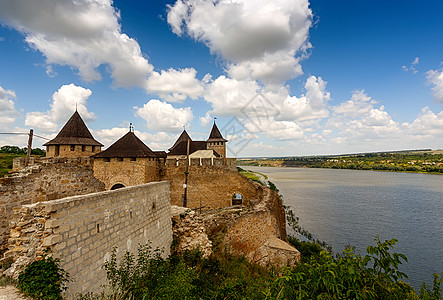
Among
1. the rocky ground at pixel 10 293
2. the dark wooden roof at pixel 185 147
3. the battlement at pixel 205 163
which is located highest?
the dark wooden roof at pixel 185 147

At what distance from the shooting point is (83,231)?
367cm

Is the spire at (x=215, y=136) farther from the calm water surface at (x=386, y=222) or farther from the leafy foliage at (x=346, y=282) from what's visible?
the leafy foliage at (x=346, y=282)

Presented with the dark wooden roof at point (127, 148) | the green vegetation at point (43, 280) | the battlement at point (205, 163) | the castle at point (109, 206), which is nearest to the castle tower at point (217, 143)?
the castle at point (109, 206)

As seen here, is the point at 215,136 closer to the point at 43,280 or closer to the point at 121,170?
the point at 121,170

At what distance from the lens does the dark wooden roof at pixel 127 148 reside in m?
11.9

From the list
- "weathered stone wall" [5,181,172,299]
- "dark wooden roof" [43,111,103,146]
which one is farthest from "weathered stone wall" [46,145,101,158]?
"weathered stone wall" [5,181,172,299]

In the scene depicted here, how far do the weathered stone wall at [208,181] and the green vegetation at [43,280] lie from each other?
9938 millimetres

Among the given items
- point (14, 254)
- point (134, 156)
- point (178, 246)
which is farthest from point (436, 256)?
point (14, 254)

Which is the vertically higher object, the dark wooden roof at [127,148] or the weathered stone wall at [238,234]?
the dark wooden roof at [127,148]

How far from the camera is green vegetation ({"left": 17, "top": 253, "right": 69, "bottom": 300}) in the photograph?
2873 mm

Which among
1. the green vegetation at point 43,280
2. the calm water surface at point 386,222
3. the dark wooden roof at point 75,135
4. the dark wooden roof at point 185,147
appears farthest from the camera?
the dark wooden roof at point 185,147

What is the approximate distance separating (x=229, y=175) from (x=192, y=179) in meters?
2.12

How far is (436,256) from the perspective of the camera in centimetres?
1496

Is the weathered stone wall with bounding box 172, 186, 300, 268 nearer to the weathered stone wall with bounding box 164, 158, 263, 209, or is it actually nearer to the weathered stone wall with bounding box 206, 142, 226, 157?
the weathered stone wall with bounding box 164, 158, 263, 209
